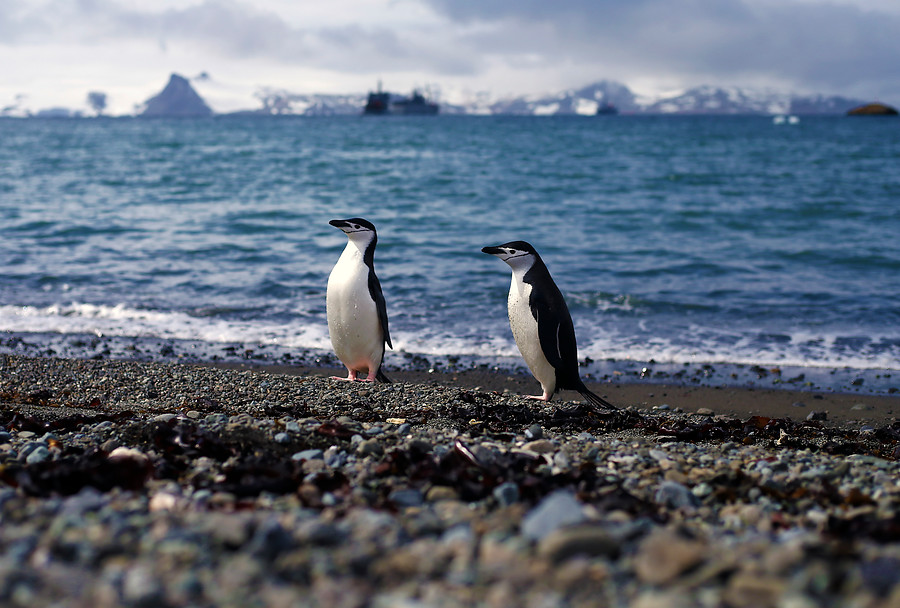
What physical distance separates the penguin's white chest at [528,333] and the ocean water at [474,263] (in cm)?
150

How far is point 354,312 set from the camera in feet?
22.0

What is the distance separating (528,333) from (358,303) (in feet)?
4.96

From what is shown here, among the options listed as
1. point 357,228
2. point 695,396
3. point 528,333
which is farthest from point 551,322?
point 357,228

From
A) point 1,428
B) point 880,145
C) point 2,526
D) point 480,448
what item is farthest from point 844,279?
point 880,145

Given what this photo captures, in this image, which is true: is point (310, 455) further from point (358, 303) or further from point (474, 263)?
point (474, 263)

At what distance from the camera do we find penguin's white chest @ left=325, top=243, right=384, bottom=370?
22.0ft

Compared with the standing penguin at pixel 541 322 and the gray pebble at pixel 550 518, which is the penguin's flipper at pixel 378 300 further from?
the gray pebble at pixel 550 518

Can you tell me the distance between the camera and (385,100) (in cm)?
14425

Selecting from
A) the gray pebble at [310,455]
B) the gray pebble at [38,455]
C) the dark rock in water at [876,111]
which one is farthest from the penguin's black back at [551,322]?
the dark rock in water at [876,111]

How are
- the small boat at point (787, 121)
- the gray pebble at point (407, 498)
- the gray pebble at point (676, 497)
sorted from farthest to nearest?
the small boat at point (787, 121) < the gray pebble at point (676, 497) < the gray pebble at point (407, 498)

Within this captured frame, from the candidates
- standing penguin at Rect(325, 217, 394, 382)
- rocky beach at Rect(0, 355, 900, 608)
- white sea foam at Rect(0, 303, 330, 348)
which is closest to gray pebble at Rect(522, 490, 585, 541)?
rocky beach at Rect(0, 355, 900, 608)

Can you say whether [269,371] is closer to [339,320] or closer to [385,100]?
[339,320]

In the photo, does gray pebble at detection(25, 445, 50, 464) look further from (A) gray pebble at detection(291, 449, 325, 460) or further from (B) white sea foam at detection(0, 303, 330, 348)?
(B) white sea foam at detection(0, 303, 330, 348)

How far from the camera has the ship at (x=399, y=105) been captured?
142625 mm
